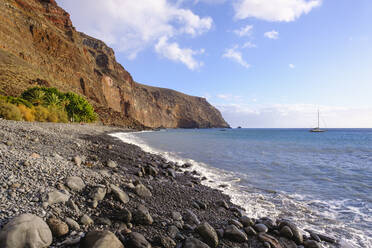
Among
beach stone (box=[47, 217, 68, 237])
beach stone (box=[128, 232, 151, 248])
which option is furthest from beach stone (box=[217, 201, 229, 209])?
beach stone (box=[47, 217, 68, 237])

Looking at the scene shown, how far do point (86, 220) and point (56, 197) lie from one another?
0.85 meters

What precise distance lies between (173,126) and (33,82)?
369 feet

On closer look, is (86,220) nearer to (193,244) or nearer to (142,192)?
(193,244)

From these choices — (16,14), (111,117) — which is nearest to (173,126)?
(111,117)

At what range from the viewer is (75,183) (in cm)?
453

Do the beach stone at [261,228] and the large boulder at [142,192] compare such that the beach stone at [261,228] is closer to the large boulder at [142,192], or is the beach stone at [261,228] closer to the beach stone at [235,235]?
the beach stone at [235,235]

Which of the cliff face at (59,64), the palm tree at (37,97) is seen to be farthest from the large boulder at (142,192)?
the cliff face at (59,64)

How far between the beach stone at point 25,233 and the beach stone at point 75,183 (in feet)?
4.89

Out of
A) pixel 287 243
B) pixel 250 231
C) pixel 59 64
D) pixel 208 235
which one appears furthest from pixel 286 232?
pixel 59 64

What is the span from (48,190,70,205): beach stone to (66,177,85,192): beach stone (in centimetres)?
44

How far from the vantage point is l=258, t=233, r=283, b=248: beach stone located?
399 centimetres

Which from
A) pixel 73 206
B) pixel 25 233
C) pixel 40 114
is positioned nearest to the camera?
pixel 25 233

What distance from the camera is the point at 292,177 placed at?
34.9ft

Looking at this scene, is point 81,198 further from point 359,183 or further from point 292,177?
point 359,183
